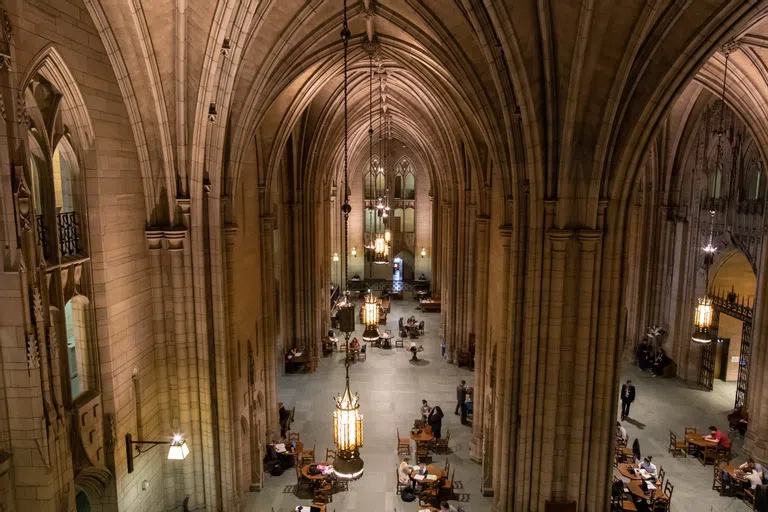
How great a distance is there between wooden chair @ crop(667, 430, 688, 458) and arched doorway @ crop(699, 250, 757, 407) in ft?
14.1

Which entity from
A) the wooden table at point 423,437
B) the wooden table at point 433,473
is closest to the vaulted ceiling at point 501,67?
the wooden table at point 433,473

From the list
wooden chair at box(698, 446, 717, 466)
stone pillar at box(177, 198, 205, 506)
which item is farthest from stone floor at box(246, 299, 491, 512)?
wooden chair at box(698, 446, 717, 466)

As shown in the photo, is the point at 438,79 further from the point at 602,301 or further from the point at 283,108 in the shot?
the point at 602,301

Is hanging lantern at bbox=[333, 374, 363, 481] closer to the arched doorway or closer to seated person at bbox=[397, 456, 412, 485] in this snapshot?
seated person at bbox=[397, 456, 412, 485]

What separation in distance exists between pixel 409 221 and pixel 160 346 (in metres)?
29.8

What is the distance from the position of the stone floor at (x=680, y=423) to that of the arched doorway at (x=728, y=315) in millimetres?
487

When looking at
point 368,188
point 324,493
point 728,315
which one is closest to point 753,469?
point 728,315

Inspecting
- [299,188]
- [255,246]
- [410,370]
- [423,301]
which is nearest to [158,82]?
[255,246]

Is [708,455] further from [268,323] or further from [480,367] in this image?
[268,323]

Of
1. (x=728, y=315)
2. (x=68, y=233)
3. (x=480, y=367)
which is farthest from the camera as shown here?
(x=728, y=315)

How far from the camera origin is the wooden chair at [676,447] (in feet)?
46.1

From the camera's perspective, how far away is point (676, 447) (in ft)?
46.0

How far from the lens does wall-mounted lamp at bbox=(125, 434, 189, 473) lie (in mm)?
8758

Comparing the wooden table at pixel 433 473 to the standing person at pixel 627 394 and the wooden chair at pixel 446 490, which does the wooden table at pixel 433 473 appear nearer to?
the wooden chair at pixel 446 490
